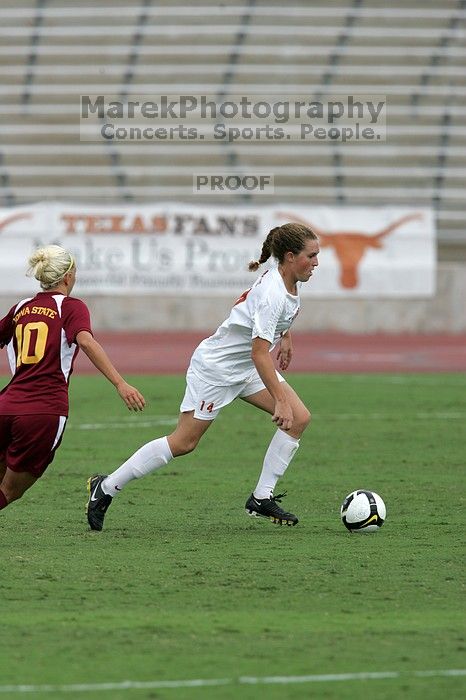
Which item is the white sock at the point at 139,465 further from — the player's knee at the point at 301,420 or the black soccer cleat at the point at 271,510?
the player's knee at the point at 301,420

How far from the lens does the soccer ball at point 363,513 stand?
7301 mm

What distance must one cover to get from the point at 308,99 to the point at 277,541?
1795 centimetres

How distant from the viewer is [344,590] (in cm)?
585

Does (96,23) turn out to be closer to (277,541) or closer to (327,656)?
(277,541)

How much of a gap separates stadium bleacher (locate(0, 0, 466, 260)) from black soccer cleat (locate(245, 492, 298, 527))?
624 inches

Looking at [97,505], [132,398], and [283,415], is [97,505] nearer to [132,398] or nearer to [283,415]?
[132,398]

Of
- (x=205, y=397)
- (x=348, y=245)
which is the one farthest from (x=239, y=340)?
(x=348, y=245)

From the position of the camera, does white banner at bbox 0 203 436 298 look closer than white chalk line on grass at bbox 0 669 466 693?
No

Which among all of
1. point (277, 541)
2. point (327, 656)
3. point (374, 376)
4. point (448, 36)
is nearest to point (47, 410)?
point (277, 541)

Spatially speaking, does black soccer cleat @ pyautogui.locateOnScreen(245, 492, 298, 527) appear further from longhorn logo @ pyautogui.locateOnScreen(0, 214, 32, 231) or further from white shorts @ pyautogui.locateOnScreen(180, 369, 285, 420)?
longhorn logo @ pyautogui.locateOnScreen(0, 214, 32, 231)

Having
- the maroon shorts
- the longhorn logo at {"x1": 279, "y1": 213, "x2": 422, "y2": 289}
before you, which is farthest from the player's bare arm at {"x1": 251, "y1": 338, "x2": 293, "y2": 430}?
the longhorn logo at {"x1": 279, "y1": 213, "x2": 422, "y2": 289}

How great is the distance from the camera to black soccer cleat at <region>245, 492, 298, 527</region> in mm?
7531

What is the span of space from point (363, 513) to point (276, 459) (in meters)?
0.61

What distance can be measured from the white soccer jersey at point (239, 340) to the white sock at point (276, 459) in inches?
17.0
